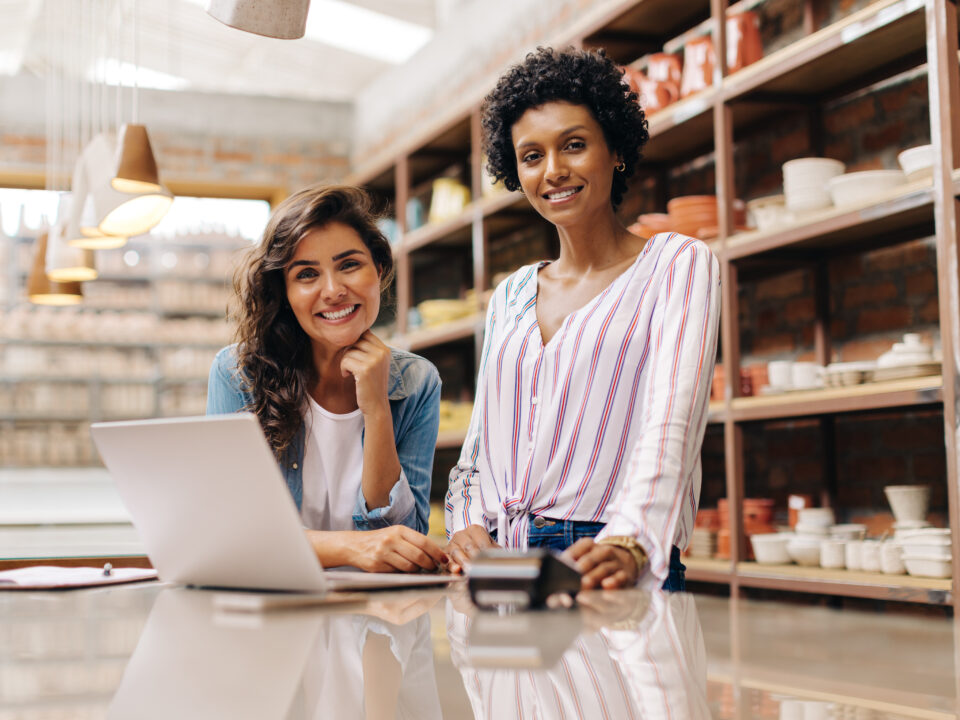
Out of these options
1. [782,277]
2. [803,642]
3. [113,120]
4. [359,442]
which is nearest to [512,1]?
[782,277]

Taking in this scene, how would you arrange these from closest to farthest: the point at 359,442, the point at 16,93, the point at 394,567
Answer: the point at 394,567, the point at 359,442, the point at 16,93

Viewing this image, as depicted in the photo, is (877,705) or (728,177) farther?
(728,177)

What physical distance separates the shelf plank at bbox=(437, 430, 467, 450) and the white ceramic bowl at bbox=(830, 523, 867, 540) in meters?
2.19

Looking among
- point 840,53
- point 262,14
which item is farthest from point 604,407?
point 840,53

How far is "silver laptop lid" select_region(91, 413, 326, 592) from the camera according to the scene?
1.01 m

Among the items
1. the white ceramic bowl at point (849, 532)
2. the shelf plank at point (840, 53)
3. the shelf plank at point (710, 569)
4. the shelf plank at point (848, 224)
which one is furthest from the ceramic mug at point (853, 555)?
the shelf plank at point (840, 53)

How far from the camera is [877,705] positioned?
58 cm

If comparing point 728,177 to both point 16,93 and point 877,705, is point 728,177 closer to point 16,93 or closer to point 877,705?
point 877,705

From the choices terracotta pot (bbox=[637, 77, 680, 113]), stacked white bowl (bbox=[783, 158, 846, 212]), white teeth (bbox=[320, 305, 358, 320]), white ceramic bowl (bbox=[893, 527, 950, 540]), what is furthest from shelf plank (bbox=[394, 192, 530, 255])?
white teeth (bbox=[320, 305, 358, 320])

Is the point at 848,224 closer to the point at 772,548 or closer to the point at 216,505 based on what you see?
the point at 772,548

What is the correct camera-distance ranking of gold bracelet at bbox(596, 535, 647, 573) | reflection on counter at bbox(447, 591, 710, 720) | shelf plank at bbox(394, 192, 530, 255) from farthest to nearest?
shelf plank at bbox(394, 192, 530, 255) < gold bracelet at bbox(596, 535, 647, 573) < reflection on counter at bbox(447, 591, 710, 720)

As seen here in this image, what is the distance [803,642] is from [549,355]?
2.56 ft

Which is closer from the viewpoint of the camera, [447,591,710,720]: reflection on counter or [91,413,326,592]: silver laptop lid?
[447,591,710,720]: reflection on counter

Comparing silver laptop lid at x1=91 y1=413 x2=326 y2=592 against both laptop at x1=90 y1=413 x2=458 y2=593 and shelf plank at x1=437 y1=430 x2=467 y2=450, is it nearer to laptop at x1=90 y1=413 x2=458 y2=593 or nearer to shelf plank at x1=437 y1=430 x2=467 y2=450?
laptop at x1=90 y1=413 x2=458 y2=593
